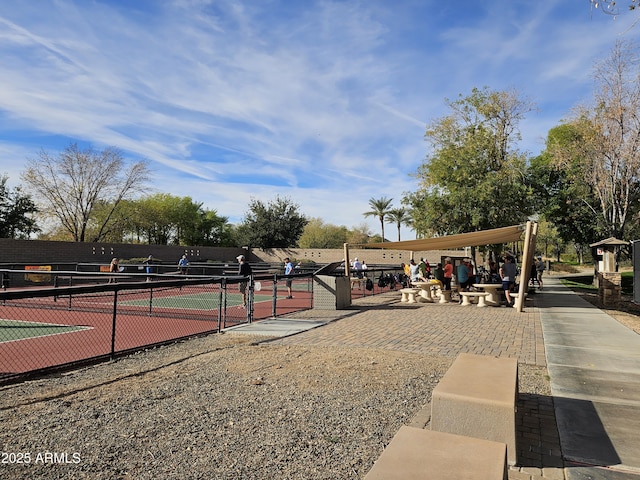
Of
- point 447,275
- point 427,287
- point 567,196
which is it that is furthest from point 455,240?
point 567,196

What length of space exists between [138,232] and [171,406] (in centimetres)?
5675

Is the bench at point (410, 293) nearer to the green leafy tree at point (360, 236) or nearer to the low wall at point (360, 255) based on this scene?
the low wall at point (360, 255)

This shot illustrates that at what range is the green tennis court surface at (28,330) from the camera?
8883mm

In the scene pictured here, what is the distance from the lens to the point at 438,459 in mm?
2572

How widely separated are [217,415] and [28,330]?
7.45m

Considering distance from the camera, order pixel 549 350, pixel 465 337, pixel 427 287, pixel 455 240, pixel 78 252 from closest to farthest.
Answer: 1. pixel 549 350
2. pixel 465 337
3. pixel 455 240
4. pixel 427 287
5. pixel 78 252

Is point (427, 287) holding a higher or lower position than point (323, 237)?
lower

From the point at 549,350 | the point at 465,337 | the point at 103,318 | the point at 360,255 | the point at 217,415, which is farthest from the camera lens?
the point at 360,255

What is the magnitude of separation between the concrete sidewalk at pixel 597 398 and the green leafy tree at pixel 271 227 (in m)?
41.3

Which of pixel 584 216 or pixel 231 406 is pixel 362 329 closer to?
pixel 231 406

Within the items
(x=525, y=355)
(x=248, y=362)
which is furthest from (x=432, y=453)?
(x=525, y=355)

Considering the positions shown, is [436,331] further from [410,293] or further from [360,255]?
[360,255]

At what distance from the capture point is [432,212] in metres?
25.3

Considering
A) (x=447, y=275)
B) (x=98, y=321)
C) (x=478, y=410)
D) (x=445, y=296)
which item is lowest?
(x=98, y=321)
